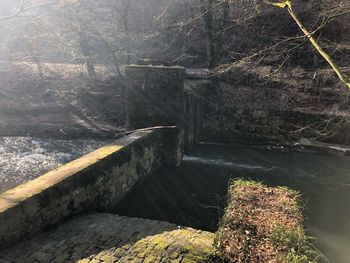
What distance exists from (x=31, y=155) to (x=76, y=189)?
6.47m

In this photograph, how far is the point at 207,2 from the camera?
19734 millimetres

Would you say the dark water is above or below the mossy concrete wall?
below

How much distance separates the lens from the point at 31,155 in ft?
44.8

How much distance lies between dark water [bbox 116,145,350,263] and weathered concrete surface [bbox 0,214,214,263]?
1.81 meters

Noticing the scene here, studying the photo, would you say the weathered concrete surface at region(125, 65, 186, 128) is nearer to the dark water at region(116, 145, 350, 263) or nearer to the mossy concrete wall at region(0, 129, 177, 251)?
the mossy concrete wall at region(0, 129, 177, 251)

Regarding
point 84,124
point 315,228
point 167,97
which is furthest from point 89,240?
point 84,124

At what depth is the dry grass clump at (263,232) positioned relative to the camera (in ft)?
18.7

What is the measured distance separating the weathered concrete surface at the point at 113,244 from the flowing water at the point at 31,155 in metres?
4.58

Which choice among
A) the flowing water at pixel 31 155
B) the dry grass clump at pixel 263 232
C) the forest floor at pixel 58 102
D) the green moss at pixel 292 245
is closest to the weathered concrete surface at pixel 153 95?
the flowing water at pixel 31 155

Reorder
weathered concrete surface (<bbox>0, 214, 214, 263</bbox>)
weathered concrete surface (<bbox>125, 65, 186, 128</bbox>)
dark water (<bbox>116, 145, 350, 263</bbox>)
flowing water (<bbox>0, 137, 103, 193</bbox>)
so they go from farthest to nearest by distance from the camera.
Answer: weathered concrete surface (<bbox>125, 65, 186, 128</bbox>), flowing water (<bbox>0, 137, 103, 193</bbox>), dark water (<bbox>116, 145, 350, 263</bbox>), weathered concrete surface (<bbox>0, 214, 214, 263</bbox>)

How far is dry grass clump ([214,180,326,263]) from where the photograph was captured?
5.71 m

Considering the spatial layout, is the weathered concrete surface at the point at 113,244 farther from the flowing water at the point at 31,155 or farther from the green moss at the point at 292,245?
the flowing water at the point at 31,155

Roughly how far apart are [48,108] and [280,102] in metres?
13.6

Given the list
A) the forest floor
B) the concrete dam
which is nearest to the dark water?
the concrete dam
